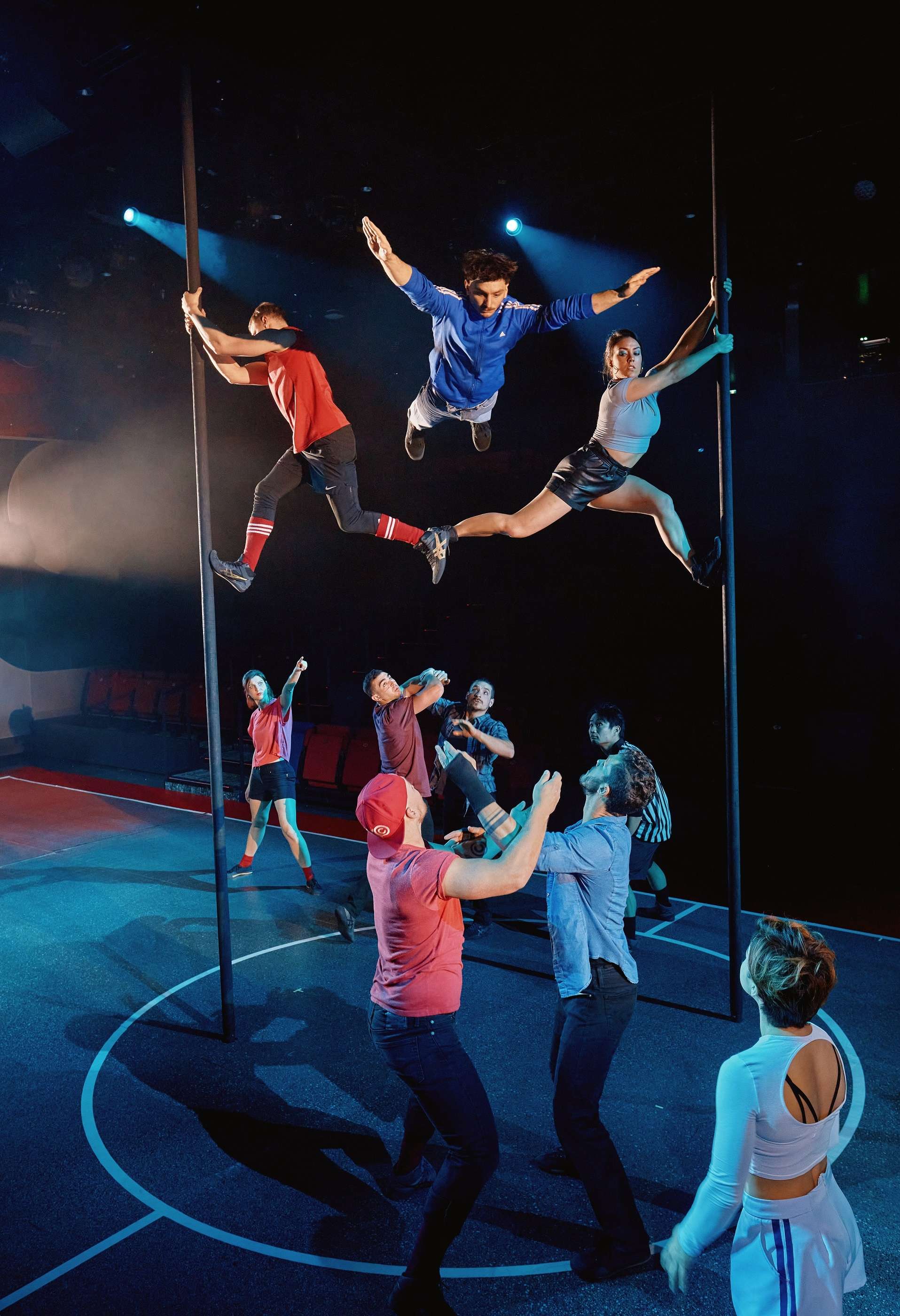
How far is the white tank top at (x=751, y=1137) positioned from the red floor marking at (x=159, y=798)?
920cm

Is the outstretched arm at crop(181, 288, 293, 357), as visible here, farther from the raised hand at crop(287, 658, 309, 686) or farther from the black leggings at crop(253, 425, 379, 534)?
the raised hand at crop(287, 658, 309, 686)

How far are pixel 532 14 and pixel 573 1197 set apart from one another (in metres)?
6.54

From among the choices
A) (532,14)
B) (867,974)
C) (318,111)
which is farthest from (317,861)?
(532,14)

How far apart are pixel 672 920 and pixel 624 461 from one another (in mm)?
4635

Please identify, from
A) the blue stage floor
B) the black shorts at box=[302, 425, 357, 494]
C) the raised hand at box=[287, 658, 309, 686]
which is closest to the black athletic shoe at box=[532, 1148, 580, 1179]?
the blue stage floor

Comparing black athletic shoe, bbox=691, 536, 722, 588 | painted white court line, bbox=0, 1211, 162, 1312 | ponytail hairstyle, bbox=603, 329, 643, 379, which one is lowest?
painted white court line, bbox=0, 1211, 162, 1312

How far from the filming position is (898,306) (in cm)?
928

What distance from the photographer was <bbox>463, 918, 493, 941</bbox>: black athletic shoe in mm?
8094

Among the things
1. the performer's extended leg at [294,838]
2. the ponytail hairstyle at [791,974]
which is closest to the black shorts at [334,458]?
the ponytail hairstyle at [791,974]

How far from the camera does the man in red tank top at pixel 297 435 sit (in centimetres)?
548

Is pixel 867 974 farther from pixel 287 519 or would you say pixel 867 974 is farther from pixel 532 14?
pixel 287 519

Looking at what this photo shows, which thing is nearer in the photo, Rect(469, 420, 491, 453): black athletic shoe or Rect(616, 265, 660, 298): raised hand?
Rect(616, 265, 660, 298): raised hand

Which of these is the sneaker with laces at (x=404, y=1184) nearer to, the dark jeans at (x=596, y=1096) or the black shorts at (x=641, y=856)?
the dark jeans at (x=596, y=1096)

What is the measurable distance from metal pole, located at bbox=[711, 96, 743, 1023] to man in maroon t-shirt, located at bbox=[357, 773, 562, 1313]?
2.84 metres
